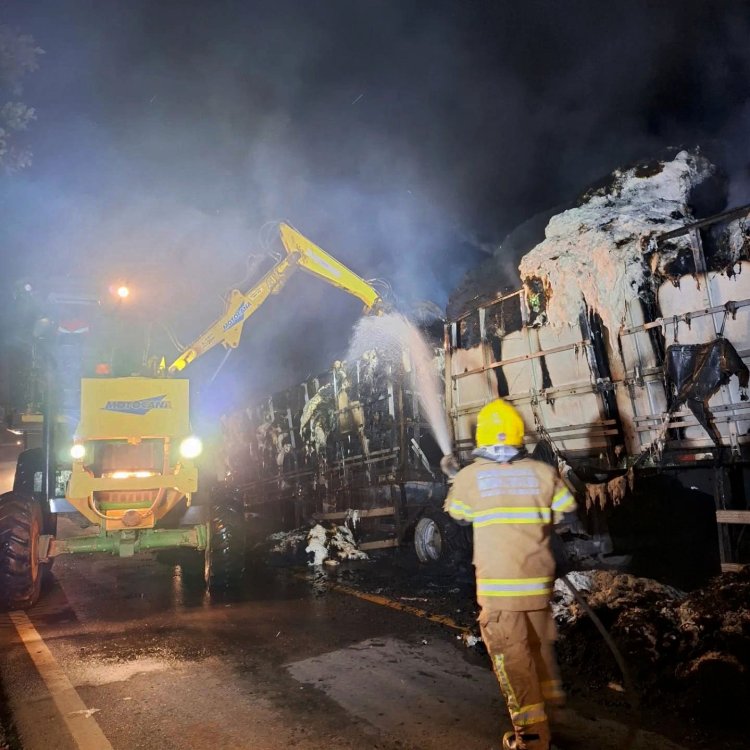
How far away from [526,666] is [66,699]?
3.21m

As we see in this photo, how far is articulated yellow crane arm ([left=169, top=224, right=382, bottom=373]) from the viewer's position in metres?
9.84

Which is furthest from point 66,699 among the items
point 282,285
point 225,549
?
point 282,285

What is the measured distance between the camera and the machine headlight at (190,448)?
7574 mm

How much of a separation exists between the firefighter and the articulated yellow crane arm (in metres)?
6.92

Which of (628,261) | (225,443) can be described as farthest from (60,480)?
(225,443)

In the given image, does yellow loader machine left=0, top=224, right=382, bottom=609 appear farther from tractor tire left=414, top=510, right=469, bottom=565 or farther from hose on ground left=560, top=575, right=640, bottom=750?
hose on ground left=560, top=575, right=640, bottom=750

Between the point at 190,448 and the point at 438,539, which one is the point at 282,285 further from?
the point at 438,539

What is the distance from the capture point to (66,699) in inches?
156

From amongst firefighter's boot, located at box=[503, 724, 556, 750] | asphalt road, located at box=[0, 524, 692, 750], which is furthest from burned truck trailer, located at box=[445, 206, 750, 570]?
firefighter's boot, located at box=[503, 724, 556, 750]

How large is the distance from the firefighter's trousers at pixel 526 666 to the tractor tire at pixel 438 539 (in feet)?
16.2

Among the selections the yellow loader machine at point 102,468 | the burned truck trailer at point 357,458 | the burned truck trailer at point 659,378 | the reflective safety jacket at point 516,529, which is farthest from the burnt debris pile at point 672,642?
the yellow loader machine at point 102,468

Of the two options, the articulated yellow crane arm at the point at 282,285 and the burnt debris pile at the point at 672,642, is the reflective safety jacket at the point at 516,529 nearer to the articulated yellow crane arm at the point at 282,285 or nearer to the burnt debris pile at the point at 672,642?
the burnt debris pile at the point at 672,642

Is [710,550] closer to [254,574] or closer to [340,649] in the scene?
[340,649]

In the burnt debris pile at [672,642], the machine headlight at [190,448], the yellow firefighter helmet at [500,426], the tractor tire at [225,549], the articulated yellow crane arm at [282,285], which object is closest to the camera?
the yellow firefighter helmet at [500,426]
